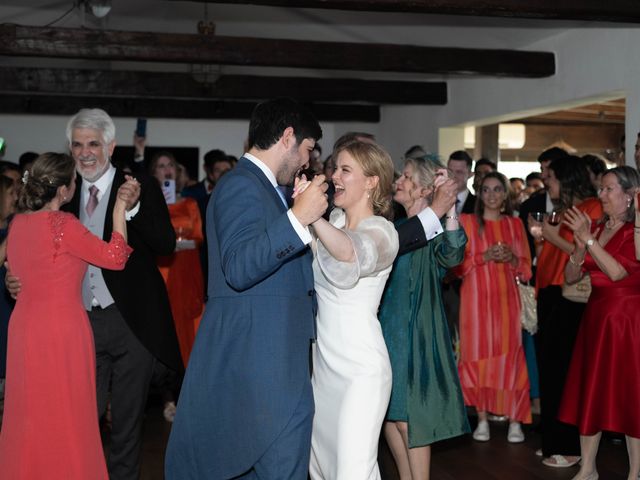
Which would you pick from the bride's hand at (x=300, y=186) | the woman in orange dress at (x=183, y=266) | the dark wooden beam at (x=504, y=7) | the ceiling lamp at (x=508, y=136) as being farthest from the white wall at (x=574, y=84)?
the bride's hand at (x=300, y=186)

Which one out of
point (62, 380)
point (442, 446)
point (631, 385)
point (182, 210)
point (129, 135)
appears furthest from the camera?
point (129, 135)

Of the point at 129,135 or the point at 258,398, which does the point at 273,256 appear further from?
the point at 129,135

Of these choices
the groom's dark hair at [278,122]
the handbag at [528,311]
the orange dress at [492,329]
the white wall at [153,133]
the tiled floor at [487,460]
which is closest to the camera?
the groom's dark hair at [278,122]

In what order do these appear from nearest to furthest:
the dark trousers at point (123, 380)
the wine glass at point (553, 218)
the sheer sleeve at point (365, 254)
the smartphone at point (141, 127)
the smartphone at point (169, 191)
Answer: the sheer sleeve at point (365, 254) < the dark trousers at point (123, 380) < the wine glass at point (553, 218) < the smartphone at point (141, 127) < the smartphone at point (169, 191)

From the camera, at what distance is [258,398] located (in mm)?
2467

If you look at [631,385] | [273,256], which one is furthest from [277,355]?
[631,385]

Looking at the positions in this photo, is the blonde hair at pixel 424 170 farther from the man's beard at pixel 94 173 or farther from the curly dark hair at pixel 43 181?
the curly dark hair at pixel 43 181

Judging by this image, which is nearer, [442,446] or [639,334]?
[639,334]

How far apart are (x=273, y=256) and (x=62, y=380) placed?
1409mm

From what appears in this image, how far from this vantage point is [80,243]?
3.27m

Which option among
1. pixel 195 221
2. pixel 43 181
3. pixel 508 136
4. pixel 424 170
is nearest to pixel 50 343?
pixel 43 181

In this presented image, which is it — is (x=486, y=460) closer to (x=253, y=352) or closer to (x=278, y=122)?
(x=253, y=352)

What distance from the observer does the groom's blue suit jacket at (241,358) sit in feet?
8.09

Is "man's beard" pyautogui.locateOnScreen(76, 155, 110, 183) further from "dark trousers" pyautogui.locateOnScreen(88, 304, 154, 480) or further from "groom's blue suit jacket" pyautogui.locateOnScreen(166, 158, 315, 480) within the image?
"groom's blue suit jacket" pyautogui.locateOnScreen(166, 158, 315, 480)
